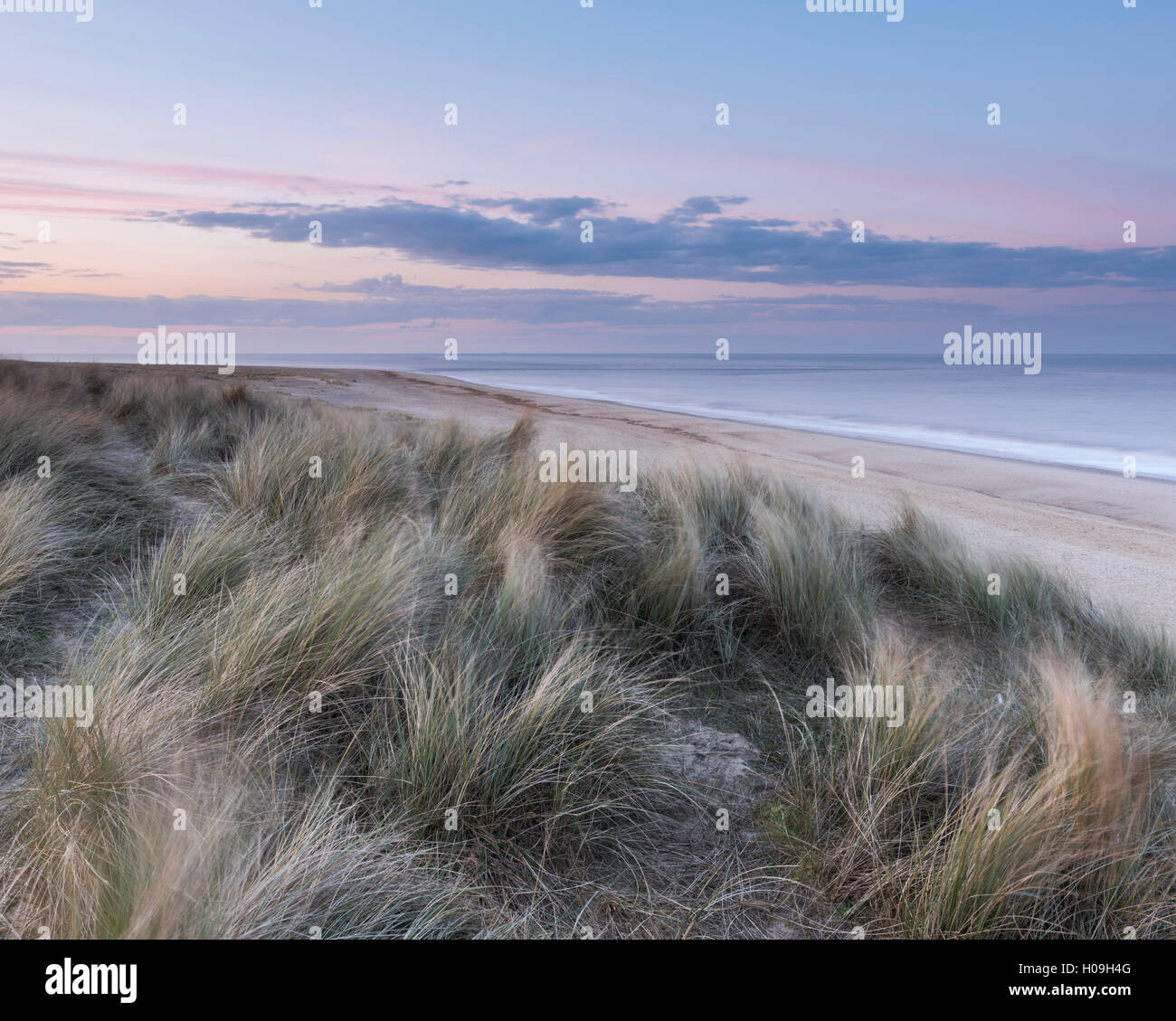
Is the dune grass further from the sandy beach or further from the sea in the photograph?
the sea

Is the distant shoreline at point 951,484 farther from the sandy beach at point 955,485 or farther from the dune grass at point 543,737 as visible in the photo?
the dune grass at point 543,737

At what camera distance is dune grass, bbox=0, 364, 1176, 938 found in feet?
6.37

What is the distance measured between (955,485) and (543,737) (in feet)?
31.6

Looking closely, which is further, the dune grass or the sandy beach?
the sandy beach

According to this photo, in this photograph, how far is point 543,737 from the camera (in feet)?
8.18

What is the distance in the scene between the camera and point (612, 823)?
7.83 ft

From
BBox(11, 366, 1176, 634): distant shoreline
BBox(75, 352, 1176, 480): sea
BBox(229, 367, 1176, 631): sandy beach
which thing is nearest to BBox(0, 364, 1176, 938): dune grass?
BBox(11, 366, 1176, 634): distant shoreline

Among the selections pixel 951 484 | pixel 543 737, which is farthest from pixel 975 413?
pixel 543 737

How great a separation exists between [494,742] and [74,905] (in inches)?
44.4

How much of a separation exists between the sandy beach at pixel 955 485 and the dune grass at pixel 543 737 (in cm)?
174

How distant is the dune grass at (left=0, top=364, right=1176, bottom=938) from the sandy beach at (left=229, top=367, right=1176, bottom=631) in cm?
174

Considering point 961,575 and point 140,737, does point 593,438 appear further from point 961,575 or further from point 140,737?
point 140,737

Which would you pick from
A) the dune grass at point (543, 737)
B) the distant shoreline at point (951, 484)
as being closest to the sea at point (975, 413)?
the distant shoreline at point (951, 484)
